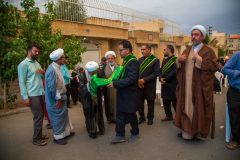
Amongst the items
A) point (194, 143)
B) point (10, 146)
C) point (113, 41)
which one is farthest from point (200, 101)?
point (113, 41)

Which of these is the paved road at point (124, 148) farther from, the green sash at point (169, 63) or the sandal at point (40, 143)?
the green sash at point (169, 63)

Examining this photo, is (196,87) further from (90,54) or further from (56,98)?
(90,54)

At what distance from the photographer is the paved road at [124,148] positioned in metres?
3.54

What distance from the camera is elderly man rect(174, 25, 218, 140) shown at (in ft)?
12.1

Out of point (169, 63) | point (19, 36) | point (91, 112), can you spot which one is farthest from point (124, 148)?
point (19, 36)

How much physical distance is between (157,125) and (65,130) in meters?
2.18

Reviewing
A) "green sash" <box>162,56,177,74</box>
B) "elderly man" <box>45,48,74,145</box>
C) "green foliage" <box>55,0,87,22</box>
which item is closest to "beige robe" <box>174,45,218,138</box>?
"green sash" <box>162,56,177,74</box>

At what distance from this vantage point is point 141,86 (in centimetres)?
491

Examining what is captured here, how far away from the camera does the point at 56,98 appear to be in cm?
404

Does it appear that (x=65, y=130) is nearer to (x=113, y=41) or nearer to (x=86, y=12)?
(x=86, y=12)

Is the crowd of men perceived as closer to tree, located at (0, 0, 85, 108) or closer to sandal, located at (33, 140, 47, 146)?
sandal, located at (33, 140, 47, 146)

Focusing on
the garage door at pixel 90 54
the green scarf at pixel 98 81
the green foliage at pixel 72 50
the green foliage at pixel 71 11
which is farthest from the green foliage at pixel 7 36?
the garage door at pixel 90 54

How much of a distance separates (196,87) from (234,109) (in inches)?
28.7

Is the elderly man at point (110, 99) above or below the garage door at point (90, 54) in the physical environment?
below
